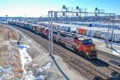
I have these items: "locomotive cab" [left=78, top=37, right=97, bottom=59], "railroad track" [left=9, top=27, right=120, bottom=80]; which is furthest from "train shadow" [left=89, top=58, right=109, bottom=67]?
"locomotive cab" [left=78, top=37, right=97, bottom=59]

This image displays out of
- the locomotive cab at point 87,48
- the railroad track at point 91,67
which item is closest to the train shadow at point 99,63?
the railroad track at point 91,67

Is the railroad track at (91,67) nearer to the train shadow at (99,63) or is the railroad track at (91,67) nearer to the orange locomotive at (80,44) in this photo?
the train shadow at (99,63)

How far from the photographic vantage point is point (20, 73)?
23.5 m

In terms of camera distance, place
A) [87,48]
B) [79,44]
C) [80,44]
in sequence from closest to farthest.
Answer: [87,48], [80,44], [79,44]

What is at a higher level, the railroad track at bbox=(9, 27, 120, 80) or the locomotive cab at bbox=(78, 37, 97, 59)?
the locomotive cab at bbox=(78, 37, 97, 59)

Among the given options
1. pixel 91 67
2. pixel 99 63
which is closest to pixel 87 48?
pixel 99 63

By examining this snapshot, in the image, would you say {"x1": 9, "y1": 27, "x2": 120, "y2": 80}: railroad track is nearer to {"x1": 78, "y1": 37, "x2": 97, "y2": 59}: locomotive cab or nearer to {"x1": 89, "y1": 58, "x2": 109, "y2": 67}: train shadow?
{"x1": 89, "y1": 58, "x2": 109, "y2": 67}: train shadow

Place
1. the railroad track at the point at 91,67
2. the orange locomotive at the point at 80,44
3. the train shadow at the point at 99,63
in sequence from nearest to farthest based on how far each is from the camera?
the railroad track at the point at 91,67, the train shadow at the point at 99,63, the orange locomotive at the point at 80,44

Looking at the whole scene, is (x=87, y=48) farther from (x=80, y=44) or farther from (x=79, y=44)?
(x=79, y=44)

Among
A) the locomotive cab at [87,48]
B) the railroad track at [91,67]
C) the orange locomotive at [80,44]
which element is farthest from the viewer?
the orange locomotive at [80,44]

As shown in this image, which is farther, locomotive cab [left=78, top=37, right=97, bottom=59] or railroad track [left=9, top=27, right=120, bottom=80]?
locomotive cab [left=78, top=37, right=97, bottom=59]

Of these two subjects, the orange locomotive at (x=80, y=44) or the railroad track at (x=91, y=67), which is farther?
the orange locomotive at (x=80, y=44)

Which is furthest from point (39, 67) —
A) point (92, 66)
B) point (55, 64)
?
point (92, 66)

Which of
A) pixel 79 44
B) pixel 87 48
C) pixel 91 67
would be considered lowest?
pixel 91 67
